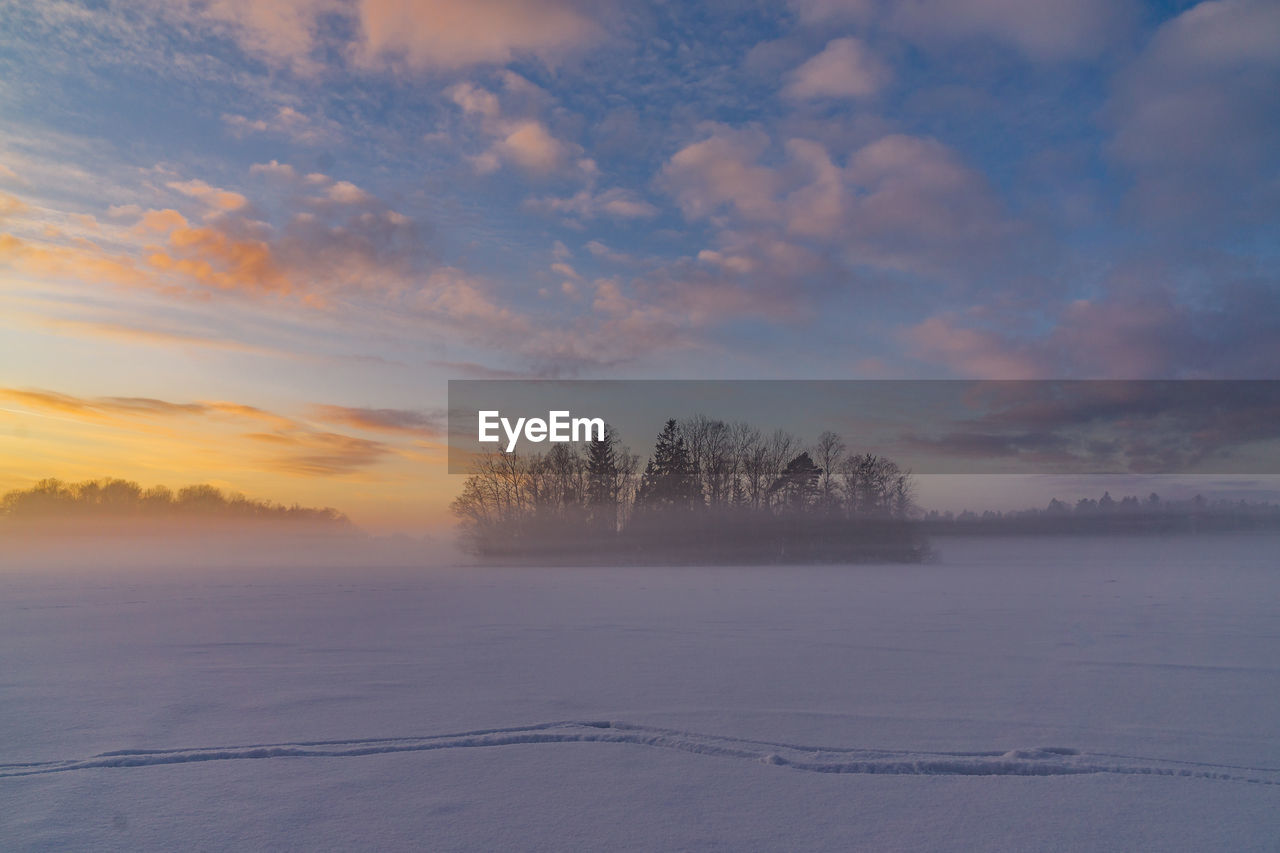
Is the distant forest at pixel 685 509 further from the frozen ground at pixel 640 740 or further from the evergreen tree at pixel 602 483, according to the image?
the frozen ground at pixel 640 740

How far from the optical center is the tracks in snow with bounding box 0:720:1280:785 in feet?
10.3

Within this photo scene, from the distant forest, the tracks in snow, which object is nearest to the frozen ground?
the tracks in snow

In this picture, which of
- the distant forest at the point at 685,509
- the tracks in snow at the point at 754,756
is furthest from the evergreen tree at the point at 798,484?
the tracks in snow at the point at 754,756

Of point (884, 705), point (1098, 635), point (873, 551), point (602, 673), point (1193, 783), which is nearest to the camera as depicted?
point (1193, 783)

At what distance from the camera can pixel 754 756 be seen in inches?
130

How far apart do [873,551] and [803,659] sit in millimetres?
37858

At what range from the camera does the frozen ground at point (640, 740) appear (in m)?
2.54

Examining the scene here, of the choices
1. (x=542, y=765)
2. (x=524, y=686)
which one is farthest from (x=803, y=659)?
(x=542, y=765)

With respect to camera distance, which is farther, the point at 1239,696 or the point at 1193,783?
the point at 1239,696

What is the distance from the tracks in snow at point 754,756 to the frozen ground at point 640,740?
18mm

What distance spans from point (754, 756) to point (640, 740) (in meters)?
0.58

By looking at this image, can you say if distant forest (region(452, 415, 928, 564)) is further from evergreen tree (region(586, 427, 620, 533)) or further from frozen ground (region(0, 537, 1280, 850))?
frozen ground (region(0, 537, 1280, 850))

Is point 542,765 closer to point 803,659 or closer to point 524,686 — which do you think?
point 524,686

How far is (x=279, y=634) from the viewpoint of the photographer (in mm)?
7863
